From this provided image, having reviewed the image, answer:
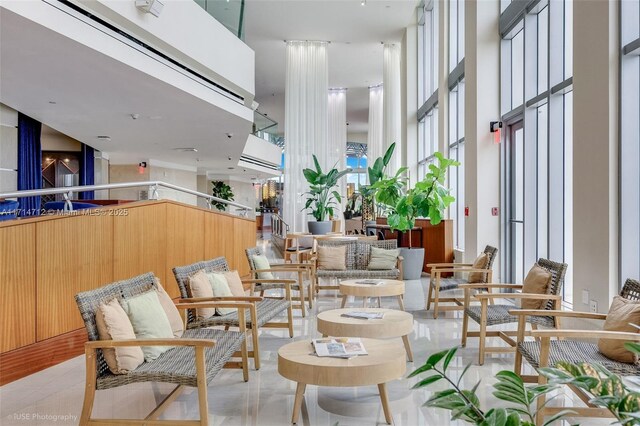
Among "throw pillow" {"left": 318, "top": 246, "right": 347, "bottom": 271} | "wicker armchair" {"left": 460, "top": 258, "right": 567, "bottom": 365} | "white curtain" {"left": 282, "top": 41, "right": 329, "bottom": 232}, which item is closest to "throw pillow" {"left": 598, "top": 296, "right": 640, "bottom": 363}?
"wicker armchair" {"left": 460, "top": 258, "right": 567, "bottom": 365}

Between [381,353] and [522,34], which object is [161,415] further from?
[522,34]

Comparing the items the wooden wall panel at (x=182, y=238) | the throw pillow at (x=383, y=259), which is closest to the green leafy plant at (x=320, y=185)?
the throw pillow at (x=383, y=259)

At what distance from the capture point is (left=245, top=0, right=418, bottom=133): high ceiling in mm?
12656

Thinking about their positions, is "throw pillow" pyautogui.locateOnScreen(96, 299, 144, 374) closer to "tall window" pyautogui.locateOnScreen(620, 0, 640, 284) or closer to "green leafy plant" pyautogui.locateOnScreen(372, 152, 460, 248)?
"tall window" pyautogui.locateOnScreen(620, 0, 640, 284)

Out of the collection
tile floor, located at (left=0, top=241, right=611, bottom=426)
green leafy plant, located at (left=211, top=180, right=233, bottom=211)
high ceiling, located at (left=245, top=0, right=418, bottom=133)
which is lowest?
tile floor, located at (left=0, top=241, right=611, bottom=426)

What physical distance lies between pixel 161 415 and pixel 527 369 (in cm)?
276

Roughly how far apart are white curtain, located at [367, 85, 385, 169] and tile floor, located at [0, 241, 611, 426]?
13.4 m

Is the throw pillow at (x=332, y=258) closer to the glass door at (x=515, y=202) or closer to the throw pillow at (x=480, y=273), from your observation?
the throw pillow at (x=480, y=273)

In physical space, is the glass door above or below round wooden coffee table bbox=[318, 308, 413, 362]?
above

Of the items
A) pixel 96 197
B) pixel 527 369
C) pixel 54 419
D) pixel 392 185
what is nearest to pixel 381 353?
pixel 527 369

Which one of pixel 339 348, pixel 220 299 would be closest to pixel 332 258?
pixel 220 299

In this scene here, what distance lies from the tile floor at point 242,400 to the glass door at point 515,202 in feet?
11.0

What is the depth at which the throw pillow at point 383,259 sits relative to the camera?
7.36 m

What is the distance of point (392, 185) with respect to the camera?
976cm
